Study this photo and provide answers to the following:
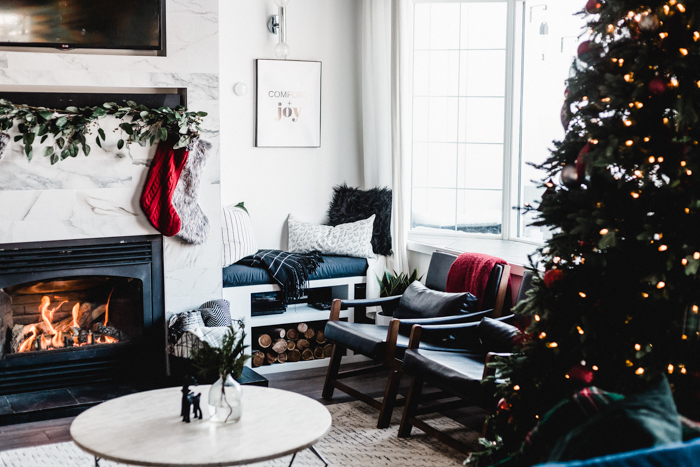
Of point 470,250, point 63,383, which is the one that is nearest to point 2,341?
point 63,383

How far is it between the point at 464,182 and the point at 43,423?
9.77 ft

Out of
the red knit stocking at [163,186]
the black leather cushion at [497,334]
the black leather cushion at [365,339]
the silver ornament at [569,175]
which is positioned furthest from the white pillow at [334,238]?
the silver ornament at [569,175]

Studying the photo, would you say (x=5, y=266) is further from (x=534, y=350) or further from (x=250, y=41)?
(x=534, y=350)

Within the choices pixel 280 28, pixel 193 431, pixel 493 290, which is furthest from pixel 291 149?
pixel 193 431

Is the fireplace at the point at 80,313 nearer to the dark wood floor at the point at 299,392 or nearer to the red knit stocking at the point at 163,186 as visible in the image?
the red knit stocking at the point at 163,186

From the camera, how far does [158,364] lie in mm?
4238

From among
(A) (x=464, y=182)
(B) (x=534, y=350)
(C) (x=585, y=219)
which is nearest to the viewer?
(C) (x=585, y=219)

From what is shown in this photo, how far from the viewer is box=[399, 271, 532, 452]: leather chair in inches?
122

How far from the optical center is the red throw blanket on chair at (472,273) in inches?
155

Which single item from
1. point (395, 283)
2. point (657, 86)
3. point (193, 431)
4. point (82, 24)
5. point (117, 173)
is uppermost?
point (82, 24)

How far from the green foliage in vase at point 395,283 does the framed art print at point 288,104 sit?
3.73 ft

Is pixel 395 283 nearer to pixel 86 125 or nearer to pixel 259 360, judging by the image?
pixel 259 360

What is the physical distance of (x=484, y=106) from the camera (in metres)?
4.77

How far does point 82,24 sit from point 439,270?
8.10 feet
